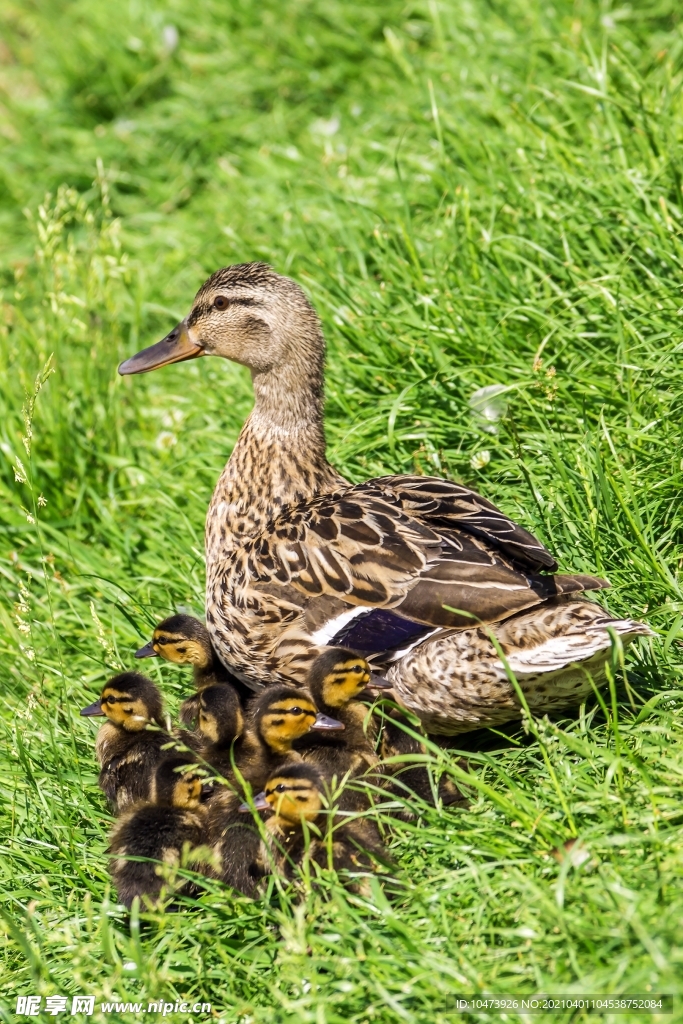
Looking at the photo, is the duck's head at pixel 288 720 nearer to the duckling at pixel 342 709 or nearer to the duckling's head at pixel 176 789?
the duckling at pixel 342 709

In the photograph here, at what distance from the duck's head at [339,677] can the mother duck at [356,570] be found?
134mm

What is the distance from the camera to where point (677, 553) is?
3.81 metres

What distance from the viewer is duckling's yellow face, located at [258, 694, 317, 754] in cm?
346

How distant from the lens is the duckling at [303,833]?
314 cm

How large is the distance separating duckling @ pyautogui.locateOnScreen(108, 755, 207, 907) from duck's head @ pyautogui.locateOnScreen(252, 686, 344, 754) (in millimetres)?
244

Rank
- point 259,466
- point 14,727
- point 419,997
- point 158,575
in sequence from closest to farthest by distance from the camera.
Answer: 1. point 419,997
2. point 14,727
3. point 259,466
4. point 158,575

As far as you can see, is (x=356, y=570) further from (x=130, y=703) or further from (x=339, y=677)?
(x=130, y=703)

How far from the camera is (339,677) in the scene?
3506 millimetres

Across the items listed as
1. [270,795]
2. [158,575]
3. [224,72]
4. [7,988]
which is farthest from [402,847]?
[224,72]

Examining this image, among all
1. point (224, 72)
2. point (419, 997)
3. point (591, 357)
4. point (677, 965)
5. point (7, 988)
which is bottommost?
point (7, 988)

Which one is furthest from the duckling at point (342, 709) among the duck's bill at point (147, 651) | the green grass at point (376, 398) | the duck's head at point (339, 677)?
the duck's bill at point (147, 651)

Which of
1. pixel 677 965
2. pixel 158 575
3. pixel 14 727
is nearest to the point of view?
pixel 677 965

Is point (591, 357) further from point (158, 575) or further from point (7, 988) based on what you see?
point (7, 988)

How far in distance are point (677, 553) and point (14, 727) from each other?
2186 millimetres
